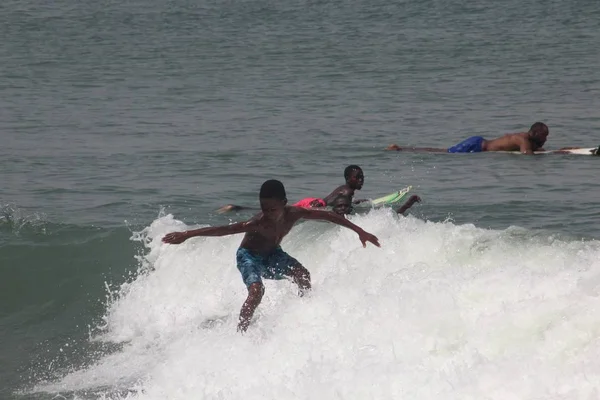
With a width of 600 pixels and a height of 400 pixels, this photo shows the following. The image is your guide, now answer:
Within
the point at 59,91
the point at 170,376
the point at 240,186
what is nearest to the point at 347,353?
the point at 170,376

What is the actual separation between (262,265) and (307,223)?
10.3 feet

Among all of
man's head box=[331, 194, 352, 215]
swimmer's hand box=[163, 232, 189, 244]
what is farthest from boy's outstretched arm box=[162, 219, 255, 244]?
man's head box=[331, 194, 352, 215]

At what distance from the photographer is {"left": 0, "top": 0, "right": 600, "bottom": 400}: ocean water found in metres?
8.01

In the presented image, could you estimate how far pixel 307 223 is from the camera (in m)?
12.3

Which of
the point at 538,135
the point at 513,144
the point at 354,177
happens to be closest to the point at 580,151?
the point at 538,135

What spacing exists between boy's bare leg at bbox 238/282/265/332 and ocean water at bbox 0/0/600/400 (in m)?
0.11

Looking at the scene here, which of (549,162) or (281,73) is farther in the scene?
(281,73)

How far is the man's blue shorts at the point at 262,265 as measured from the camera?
9.12 m

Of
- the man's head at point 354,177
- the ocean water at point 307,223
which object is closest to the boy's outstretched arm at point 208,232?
the ocean water at point 307,223

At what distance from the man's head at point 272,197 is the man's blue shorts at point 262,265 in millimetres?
415

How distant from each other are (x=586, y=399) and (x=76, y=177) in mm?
11931

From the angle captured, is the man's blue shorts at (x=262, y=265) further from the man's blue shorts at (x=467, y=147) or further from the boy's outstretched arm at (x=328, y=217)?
the man's blue shorts at (x=467, y=147)

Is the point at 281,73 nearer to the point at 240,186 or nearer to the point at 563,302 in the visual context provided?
the point at 240,186

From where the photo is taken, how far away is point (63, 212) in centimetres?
1496
